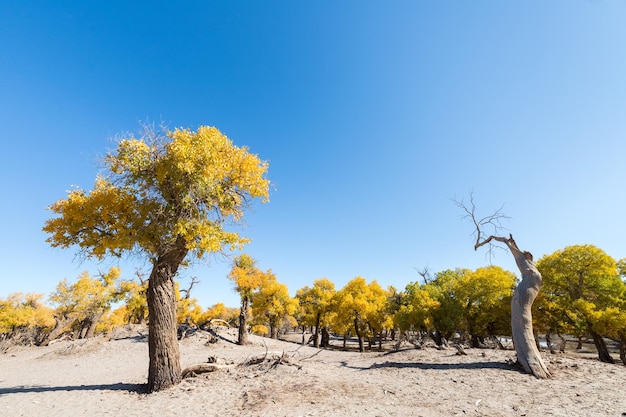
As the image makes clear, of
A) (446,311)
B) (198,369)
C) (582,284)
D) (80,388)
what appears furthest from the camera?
(446,311)

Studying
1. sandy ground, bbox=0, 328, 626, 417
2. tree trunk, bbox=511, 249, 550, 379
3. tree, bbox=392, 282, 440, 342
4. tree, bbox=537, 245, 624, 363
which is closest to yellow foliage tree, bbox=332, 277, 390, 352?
tree, bbox=392, 282, 440, 342

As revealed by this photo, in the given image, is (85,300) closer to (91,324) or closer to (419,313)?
(91,324)

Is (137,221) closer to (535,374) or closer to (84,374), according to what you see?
(84,374)

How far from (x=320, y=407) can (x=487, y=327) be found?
980 inches

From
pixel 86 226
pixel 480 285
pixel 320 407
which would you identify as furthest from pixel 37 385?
pixel 480 285

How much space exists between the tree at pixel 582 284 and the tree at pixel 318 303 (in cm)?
2113

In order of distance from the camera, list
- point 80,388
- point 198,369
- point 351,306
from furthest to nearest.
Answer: point 351,306 → point 198,369 → point 80,388

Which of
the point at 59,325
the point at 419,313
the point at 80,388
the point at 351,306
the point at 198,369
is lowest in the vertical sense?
the point at 80,388

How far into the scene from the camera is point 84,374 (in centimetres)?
1402

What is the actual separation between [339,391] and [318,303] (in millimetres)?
25992

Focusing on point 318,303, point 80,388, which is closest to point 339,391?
point 80,388

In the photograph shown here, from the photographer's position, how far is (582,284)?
1881 centimetres

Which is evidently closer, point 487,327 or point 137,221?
point 137,221

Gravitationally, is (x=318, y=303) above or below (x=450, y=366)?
above
